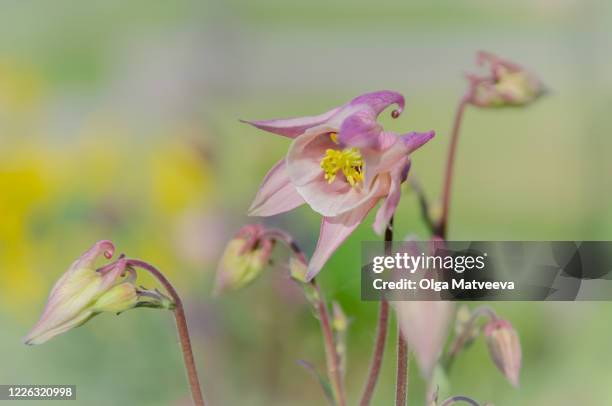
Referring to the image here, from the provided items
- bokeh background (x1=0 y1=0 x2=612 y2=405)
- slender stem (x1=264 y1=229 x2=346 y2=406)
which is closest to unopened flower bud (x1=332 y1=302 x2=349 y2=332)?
slender stem (x1=264 y1=229 x2=346 y2=406)

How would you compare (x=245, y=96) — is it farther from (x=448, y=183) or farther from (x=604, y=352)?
(x=448, y=183)

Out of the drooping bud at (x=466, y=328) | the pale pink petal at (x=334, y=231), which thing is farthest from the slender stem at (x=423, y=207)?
the pale pink petal at (x=334, y=231)

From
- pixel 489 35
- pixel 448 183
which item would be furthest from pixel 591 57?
pixel 448 183

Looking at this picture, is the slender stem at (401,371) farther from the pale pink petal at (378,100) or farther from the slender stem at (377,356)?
the pale pink petal at (378,100)

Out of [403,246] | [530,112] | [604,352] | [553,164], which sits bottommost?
[604,352]

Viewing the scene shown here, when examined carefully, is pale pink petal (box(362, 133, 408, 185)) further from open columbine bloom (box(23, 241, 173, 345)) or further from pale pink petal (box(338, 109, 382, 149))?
open columbine bloom (box(23, 241, 173, 345))
